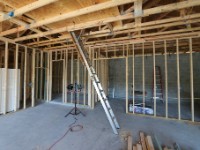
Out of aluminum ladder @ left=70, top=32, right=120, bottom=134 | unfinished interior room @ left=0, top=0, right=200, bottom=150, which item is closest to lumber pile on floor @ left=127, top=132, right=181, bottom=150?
unfinished interior room @ left=0, top=0, right=200, bottom=150

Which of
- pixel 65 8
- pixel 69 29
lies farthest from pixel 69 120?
pixel 65 8

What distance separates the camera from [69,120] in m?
3.87

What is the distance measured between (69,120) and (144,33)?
3671 mm

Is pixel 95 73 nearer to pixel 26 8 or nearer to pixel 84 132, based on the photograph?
pixel 84 132

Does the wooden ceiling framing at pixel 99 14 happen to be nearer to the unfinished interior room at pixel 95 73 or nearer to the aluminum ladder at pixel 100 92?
the unfinished interior room at pixel 95 73

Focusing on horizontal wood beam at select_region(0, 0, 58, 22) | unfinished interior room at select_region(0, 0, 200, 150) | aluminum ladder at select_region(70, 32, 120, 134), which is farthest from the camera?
aluminum ladder at select_region(70, 32, 120, 134)

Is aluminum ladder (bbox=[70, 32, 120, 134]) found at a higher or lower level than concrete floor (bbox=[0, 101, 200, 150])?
higher

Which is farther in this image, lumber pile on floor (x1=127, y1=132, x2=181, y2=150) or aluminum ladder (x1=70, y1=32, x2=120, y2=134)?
aluminum ladder (x1=70, y1=32, x2=120, y2=134)

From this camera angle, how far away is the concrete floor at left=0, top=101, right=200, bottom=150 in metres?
2.54

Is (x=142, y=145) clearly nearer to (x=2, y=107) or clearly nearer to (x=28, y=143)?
(x=28, y=143)

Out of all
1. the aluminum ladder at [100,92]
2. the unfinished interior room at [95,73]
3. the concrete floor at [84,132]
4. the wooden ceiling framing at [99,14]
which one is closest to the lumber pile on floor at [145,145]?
the unfinished interior room at [95,73]

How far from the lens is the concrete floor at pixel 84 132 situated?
2541 mm

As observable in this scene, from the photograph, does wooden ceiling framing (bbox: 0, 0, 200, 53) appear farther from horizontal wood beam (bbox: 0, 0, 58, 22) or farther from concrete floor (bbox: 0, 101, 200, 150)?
concrete floor (bbox: 0, 101, 200, 150)

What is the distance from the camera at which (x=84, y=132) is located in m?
3.09
